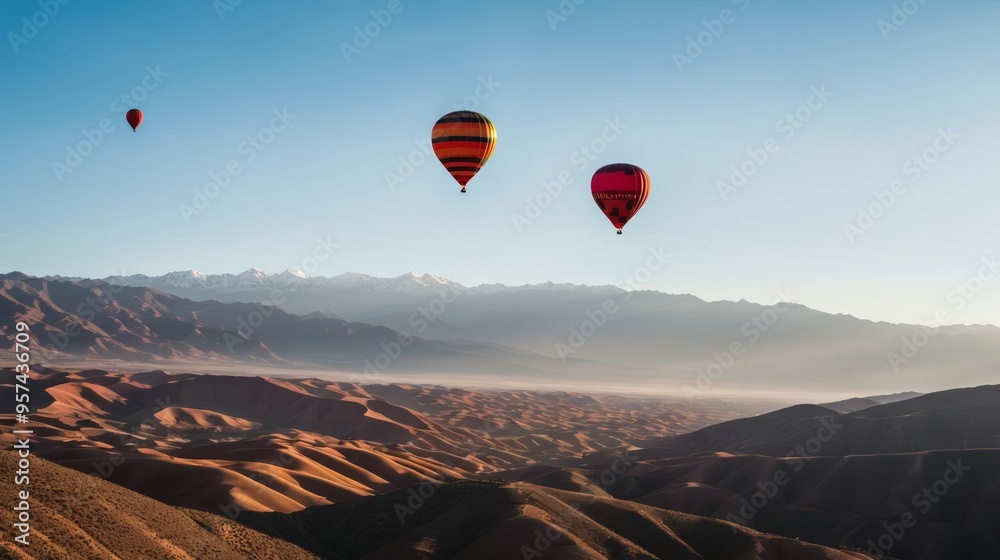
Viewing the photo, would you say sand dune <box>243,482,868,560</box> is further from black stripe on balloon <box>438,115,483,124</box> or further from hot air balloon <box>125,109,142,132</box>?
hot air balloon <box>125,109,142,132</box>

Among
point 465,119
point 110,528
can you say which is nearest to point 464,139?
point 465,119

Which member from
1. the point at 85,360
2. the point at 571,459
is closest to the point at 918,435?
the point at 571,459

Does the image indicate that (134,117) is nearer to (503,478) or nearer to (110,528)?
(503,478)

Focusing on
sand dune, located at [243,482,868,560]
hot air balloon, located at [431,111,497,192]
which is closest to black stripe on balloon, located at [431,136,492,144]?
hot air balloon, located at [431,111,497,192]

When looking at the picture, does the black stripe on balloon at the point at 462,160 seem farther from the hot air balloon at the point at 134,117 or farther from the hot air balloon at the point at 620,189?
the hot air balloon at the point at 134,117

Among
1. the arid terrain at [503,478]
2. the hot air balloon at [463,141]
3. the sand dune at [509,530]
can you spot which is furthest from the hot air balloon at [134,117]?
the sand dune at [509,530]

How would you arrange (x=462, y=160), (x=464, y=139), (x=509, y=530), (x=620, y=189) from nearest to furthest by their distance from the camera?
(x=509, y=530) < (x=464, y=139) < (x=462, y=160) < (x=620, y=189)

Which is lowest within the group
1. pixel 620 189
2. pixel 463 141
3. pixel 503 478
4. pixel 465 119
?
pixel 503 478
